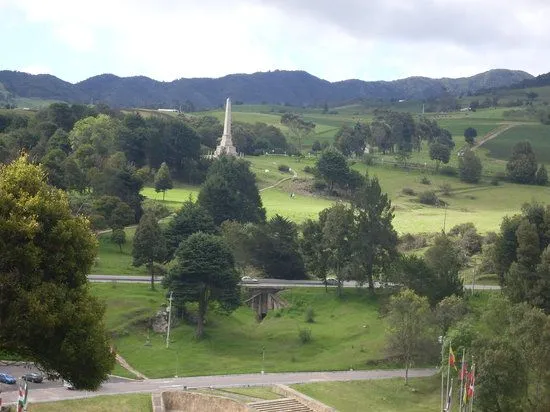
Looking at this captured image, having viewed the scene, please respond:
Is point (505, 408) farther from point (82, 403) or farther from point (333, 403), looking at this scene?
point (82, 403)

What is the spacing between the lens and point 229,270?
205 feet

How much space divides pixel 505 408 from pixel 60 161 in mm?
59609

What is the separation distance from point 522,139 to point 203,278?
127912 millimetres

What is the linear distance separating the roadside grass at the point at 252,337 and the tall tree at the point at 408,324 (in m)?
3.46

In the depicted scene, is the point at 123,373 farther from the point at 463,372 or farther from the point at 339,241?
the point at 339,241

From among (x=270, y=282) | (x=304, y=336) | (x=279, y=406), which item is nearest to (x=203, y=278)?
(x=304, y=336)

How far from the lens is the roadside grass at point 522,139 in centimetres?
15925

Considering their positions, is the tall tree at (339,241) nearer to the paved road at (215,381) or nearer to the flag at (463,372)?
the paved road at (215,381)

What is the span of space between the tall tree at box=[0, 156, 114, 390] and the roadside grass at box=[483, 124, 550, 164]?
440 ft

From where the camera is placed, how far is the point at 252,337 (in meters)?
62.1

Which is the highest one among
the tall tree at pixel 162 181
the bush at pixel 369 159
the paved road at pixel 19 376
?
the bush at pixel 369 159

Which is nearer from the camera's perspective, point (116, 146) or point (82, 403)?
point (82, 403)

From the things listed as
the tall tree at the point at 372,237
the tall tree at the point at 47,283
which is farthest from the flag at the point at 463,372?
the tall tree at the point at 372,237

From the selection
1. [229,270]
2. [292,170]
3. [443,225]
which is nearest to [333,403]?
[229,270]
